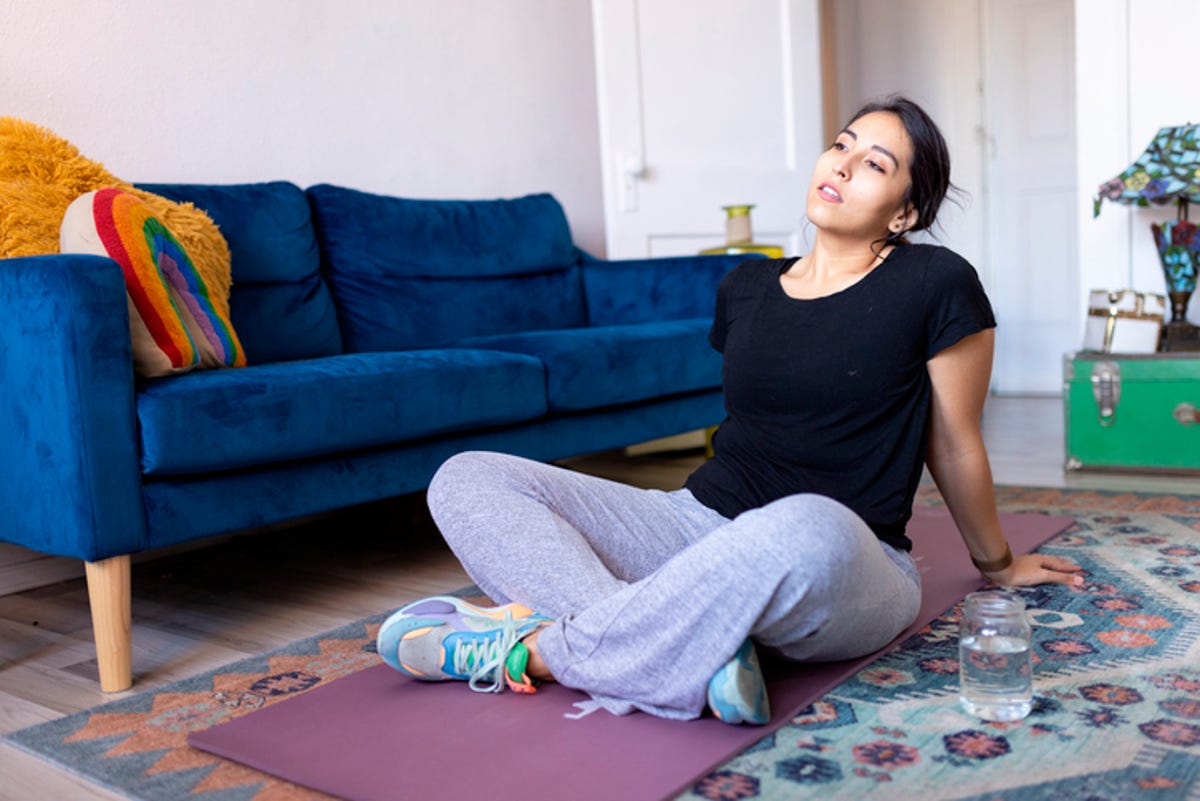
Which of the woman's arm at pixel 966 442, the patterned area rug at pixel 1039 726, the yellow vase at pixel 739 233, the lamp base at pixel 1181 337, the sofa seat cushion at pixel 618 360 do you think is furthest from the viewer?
the yellow vase at pixel 739 233

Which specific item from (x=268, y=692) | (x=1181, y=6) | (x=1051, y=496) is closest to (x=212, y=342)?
(x=268, y=692)

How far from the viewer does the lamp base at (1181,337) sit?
2.89 meters

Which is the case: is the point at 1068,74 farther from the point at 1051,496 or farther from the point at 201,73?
the point at 201,73

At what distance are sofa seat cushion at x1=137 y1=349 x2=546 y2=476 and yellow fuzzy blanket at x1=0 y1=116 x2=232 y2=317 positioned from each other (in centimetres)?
30

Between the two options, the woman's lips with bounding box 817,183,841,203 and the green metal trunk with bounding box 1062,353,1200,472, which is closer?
the woman's lips with bounding box 817,183,841,203

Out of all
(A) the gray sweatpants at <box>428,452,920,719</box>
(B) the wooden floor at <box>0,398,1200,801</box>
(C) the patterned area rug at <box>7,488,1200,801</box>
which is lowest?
(B) the wooden floor at <box>0,398,1200,801</box>

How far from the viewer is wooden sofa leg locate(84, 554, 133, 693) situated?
5.42ft

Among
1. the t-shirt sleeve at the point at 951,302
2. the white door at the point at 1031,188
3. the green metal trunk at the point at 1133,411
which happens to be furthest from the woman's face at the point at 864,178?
the white door at the point at 1031,188

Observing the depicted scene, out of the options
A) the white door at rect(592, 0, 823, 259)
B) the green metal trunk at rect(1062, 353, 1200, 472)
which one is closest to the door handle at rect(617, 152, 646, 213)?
the white door at rect(592, 0, 823, 259)

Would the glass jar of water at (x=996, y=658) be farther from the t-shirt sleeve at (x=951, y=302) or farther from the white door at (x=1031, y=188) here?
the white door at (x=1031, y=188)

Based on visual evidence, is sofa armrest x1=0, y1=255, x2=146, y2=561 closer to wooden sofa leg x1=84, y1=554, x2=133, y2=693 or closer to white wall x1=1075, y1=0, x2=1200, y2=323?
wooden sofa leg x1=84, y1=554, x2=133, y2=693

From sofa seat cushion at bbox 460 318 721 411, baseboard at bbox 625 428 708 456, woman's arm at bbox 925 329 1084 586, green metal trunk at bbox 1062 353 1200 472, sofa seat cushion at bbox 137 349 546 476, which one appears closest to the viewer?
woman's arm at bbox 925 329 1084 586

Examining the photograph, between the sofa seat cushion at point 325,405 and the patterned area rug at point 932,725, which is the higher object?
the sofa seat cushion at point 325,405

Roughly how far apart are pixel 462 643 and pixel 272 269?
1.40 meters
